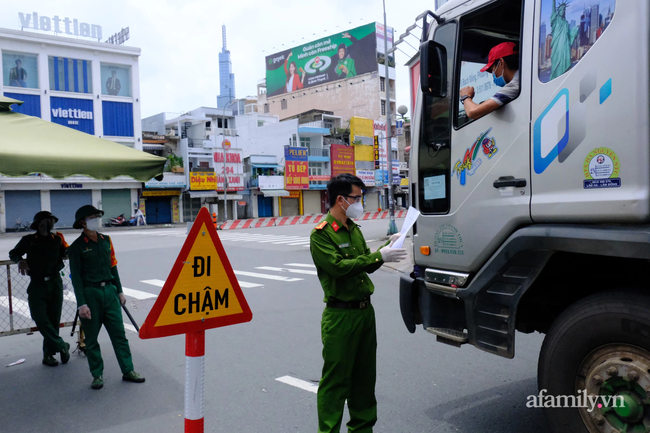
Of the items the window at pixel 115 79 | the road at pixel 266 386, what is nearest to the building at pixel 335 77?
the window at pixel 115 79

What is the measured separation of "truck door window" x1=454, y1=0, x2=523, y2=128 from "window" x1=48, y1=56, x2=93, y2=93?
1560 inches

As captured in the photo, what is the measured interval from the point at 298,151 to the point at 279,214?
632 cm

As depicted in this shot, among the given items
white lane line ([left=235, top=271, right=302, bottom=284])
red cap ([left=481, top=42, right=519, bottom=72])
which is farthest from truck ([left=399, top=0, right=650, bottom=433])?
white lane line ([left=235, top=271, right=302, bottom=284])

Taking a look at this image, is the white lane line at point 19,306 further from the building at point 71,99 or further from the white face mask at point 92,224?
the building at point 71,99

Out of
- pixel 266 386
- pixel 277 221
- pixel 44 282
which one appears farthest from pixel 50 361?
pixel 277 221

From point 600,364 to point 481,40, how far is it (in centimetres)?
222

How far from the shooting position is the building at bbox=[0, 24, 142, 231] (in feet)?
114

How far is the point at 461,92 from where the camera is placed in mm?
3434

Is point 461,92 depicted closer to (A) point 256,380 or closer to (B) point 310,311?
(A) point 256,380

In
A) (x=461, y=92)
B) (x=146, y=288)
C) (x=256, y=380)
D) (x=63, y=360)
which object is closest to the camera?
(x=461, y=92)

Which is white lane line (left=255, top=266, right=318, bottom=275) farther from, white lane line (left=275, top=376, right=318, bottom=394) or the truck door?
the truck door

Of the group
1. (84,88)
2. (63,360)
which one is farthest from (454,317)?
(84,88)

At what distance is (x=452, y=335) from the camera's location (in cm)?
334

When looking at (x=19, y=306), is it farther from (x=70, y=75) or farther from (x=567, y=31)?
(x=70, y=75)
